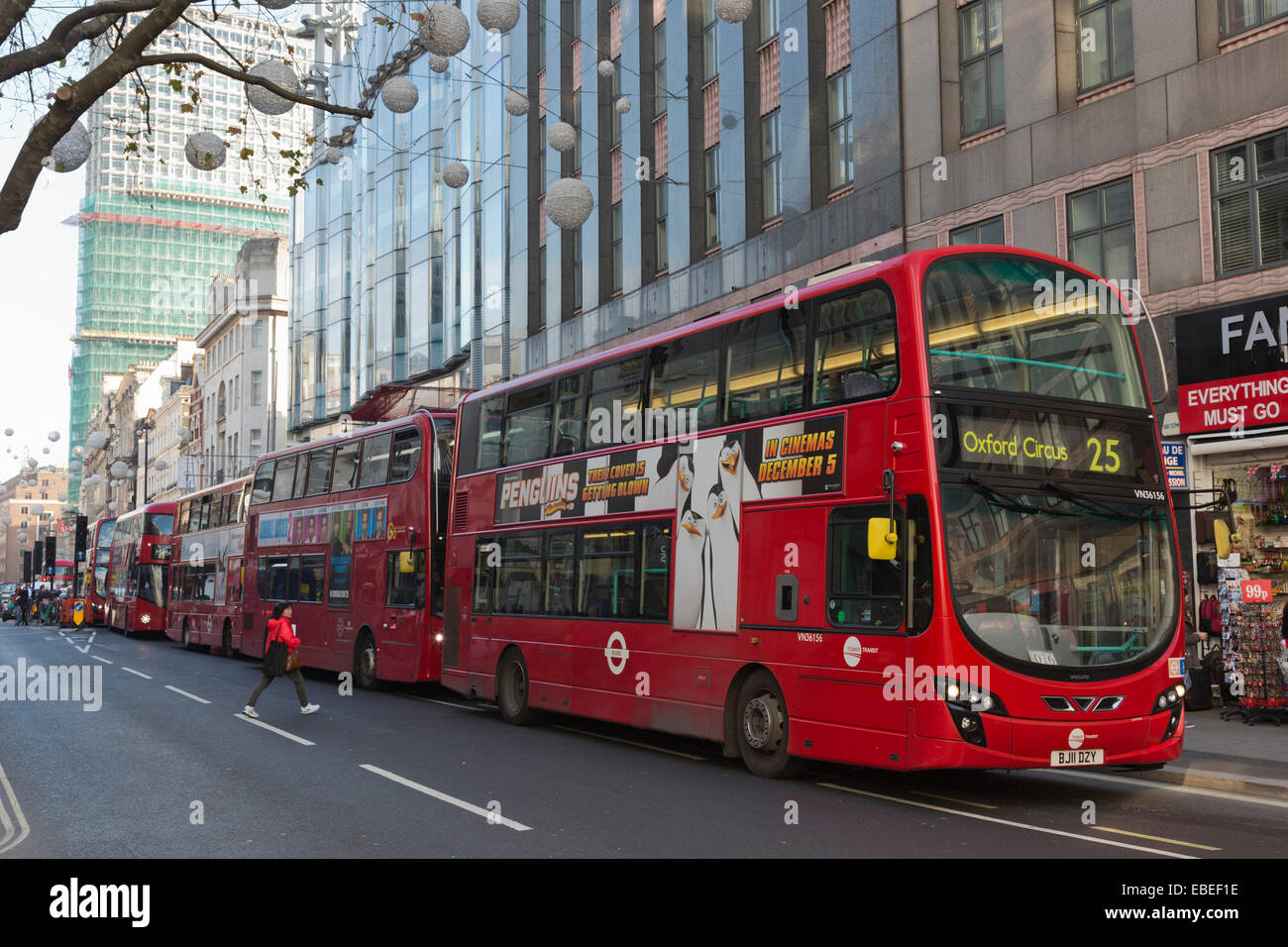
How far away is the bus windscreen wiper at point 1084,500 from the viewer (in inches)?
412

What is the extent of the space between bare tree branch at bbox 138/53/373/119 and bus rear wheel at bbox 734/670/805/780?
6161 mm

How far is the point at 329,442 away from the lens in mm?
25000

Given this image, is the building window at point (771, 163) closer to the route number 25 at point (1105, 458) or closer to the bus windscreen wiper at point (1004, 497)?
the route number 25 at point (1105, 458)

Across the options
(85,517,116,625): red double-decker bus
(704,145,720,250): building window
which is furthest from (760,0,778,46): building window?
(85,517,116,625): red double-decker bus

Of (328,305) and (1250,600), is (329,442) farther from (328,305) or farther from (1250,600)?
(328,305)

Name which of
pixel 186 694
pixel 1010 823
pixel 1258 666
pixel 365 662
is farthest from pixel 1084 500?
pixel 186 694

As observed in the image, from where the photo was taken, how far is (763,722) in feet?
39.8

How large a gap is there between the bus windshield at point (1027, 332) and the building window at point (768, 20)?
17620 millimetres

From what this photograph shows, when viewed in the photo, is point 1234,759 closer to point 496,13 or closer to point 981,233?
point 496,13

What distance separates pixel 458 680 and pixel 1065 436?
10535 mm

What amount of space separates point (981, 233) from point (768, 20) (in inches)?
340

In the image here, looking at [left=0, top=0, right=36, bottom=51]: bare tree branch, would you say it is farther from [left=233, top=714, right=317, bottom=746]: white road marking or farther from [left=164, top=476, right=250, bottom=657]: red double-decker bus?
[left=164, top=476, right=250, bottom=657]: red double-decker bus

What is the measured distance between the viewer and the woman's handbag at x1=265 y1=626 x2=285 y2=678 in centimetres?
1741

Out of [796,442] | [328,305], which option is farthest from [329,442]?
[328,305]
